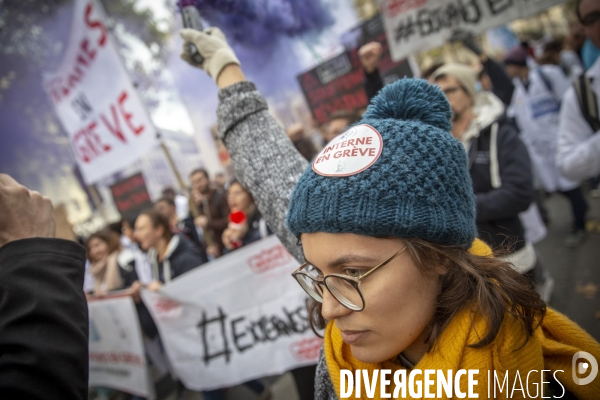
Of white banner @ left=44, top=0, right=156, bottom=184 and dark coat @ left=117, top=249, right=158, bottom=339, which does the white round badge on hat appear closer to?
dark coat @ left=117, top=249, right=158, bottom=339

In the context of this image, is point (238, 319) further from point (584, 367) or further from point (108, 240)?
point (108, 240)

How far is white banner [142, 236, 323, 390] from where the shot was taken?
8.51ft

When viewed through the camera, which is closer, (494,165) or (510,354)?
(510,354)

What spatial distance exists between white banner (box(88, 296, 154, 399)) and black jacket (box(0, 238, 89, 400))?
2.47 m

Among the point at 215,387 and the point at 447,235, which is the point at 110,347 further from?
the point at 447,235

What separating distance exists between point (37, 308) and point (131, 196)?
4.61m

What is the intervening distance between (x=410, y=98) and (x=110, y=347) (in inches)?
145

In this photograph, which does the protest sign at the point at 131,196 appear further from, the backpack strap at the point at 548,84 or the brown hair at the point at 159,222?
the backpack strap at the point at 548,84

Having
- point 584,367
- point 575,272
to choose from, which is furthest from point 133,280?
point 575,272

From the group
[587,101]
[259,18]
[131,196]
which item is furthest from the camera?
[131,196]

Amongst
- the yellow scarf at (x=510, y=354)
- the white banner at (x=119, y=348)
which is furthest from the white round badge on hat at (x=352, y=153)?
the white banner at (x=119, y=348)

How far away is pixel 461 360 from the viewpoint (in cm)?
87

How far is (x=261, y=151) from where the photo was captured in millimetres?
1334

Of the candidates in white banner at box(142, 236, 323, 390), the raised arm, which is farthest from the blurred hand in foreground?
white banner at box(142, 236, 323, 390)
